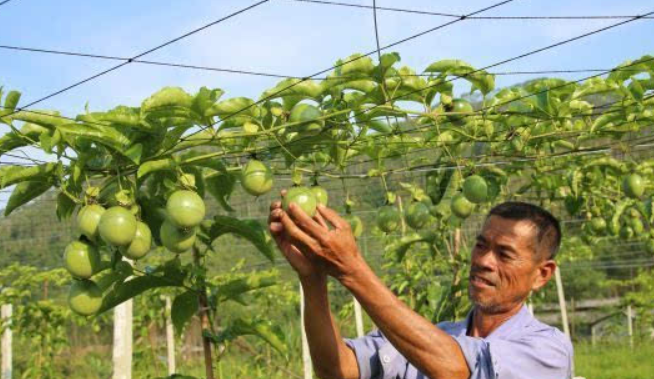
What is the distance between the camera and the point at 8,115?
5.67 feet

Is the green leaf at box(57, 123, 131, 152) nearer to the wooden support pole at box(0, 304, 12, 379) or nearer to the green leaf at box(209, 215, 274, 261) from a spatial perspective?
the green leaf at box(209, 215, 274, 261)

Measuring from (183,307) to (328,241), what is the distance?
0.89 meters

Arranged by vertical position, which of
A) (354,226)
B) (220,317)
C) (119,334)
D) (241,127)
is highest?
(241,127)

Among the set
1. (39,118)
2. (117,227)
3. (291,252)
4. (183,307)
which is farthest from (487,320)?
(39,118)

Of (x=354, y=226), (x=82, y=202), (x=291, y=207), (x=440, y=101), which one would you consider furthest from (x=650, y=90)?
(x=82, y=202)

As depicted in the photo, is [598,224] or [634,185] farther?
[598,224]

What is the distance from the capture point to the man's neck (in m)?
1.95

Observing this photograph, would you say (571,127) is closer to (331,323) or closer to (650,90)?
(650,90)

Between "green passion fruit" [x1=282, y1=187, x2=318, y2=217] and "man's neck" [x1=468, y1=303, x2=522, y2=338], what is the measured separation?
0.58 metres

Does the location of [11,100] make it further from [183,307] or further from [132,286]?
[183,307]

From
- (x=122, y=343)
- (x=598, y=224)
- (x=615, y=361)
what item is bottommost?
(x=615, y=361)

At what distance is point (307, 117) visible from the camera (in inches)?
74.9

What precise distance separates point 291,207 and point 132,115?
0.52 metres

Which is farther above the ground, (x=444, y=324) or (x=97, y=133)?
(x=97, y=133)
